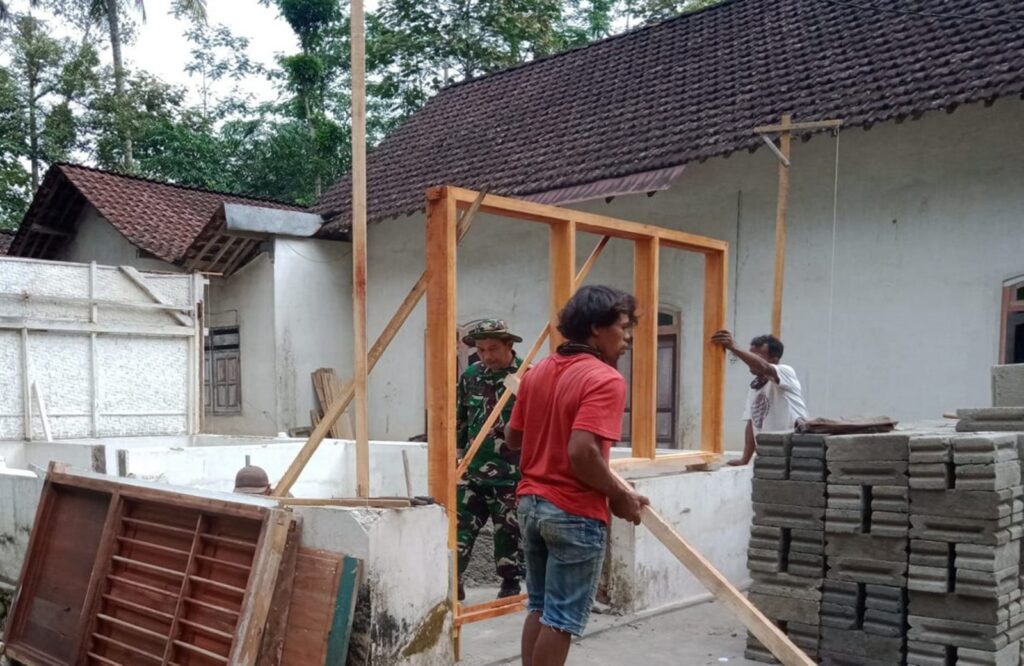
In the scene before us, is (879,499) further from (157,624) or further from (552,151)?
(552,151)

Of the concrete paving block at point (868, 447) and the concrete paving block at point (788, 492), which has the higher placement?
the concrete paving block at point (868, 447)

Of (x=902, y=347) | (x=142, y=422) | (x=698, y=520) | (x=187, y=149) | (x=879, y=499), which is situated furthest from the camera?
(x=187, y=149)

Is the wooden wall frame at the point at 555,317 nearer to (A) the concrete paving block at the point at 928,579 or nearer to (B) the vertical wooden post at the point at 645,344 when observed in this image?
(B) the vertical wooden post at the point at 645,344

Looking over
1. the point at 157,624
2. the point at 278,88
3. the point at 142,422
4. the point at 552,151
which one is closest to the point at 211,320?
the point at 142,422

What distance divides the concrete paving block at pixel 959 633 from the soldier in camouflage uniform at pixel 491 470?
2.02 metres

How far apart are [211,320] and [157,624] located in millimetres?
11596

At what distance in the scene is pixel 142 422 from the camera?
1100 cm

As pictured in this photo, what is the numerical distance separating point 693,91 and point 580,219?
633 cm

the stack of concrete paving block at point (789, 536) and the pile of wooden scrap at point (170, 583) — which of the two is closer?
the pile of wooden scrap at point (170, 583)

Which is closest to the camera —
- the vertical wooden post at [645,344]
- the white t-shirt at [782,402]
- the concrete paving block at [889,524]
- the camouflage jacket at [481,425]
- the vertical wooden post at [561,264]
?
the concrete paving block at [889,524]

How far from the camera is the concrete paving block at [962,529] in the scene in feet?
12.5

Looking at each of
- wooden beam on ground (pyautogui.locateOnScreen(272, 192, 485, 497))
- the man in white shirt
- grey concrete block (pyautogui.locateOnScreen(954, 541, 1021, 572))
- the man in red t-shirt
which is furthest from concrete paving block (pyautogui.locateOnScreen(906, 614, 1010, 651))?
wooden beam on ground (pyautogui.locateOnScreen(272, 192, 485, 497))

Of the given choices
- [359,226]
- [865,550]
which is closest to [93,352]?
[359,226]

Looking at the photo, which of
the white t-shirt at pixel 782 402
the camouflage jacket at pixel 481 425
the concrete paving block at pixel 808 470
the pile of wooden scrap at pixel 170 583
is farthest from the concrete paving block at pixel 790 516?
the pile of wooden scrap at pixel 170 583
